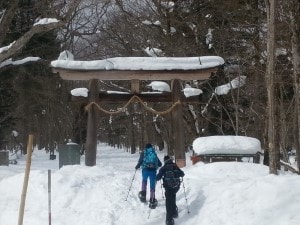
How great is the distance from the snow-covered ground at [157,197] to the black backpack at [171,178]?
0.74 m

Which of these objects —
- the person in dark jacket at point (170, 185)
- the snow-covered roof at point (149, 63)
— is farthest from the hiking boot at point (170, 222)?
the snow-covered roof at point (149, 63)

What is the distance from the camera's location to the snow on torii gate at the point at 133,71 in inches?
655

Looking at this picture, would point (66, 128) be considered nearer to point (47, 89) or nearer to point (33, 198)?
point (47, 89)

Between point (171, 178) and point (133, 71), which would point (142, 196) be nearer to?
point (171, 178)

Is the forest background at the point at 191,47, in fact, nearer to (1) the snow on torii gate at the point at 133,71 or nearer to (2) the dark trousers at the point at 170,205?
(1) the snow on torii gate at the point at 133,71

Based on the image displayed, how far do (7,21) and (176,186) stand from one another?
9134 mm

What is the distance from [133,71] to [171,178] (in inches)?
266

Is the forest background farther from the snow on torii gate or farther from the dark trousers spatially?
the dark trousers

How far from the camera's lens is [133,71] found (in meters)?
16.9

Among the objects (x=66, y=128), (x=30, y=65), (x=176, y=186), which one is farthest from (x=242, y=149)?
(x=66, y=128)

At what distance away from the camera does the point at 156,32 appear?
27.9m

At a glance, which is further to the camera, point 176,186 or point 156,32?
point 156,32

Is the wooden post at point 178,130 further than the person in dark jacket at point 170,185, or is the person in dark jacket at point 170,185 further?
the wooden post at point 178,130

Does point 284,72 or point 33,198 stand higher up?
point 284,72
